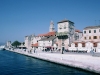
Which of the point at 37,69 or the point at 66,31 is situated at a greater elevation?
the point at 66,31

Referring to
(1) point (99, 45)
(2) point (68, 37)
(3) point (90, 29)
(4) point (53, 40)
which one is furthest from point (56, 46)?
(1) point (99, 45)

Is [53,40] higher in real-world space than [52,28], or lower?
lower

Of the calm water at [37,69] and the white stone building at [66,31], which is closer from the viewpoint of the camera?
the calm water at [37,69]

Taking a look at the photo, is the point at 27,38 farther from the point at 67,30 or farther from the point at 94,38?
the point at 94,38

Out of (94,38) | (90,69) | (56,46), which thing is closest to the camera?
(90,69)

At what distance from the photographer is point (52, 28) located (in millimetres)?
114812

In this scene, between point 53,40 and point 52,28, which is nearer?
point 53,40

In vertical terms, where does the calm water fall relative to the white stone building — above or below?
below

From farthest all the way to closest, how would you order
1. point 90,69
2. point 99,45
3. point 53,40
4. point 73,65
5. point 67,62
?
point 53,40
point 99,45
point 67,62
point 73,65
point 90,69

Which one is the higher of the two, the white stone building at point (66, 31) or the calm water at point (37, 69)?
the white stone building at point (66, 31)

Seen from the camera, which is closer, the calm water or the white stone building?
the calm water

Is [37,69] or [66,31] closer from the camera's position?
[37,69]

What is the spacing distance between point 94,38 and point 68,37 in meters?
11.7

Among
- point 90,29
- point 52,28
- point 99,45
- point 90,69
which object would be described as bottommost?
point 90,69
